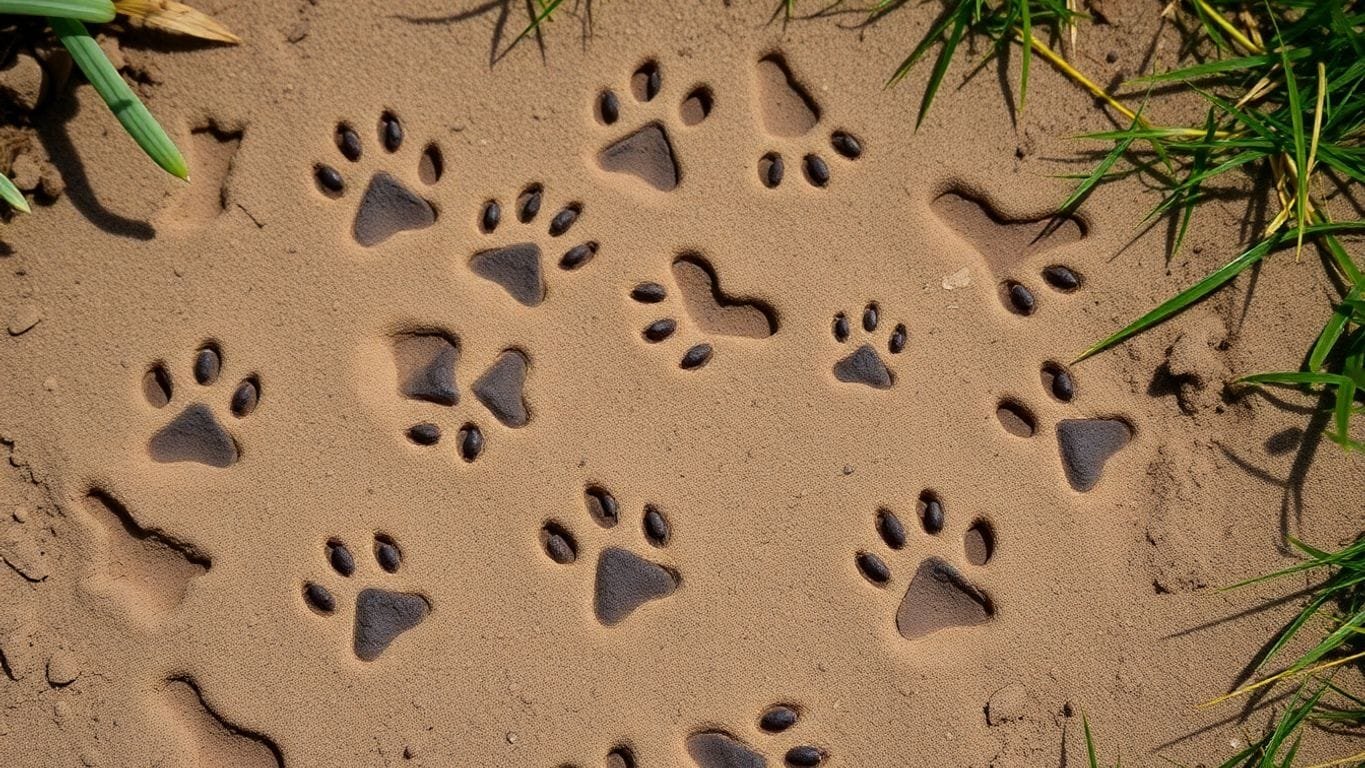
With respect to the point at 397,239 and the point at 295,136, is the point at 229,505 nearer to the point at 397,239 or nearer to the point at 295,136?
the point at 397,239

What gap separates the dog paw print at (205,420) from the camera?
5.69ft

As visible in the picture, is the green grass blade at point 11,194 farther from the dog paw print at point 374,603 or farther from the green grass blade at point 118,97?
the dog paw print at point 374,603

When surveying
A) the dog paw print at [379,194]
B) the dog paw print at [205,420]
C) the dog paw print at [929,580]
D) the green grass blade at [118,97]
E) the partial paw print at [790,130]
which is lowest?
the dog paw print at [205,420]

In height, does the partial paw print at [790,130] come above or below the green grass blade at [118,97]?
above

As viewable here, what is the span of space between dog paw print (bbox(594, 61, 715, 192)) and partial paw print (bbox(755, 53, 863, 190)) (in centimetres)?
11

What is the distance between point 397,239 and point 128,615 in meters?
0.78

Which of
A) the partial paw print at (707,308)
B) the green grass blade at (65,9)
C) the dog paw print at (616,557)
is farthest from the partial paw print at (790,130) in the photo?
the green grass blade at (65,9)

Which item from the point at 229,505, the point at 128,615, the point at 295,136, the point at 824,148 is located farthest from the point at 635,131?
the point at 128,615

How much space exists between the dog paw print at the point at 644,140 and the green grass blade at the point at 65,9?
0.77 meters

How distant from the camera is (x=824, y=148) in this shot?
1.80m

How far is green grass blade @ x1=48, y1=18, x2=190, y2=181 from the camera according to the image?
62.9 inches

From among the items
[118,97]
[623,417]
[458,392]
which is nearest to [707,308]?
[623,417]

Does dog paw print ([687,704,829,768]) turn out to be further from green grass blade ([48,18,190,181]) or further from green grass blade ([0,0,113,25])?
green grass blade ([0,0,113,25])

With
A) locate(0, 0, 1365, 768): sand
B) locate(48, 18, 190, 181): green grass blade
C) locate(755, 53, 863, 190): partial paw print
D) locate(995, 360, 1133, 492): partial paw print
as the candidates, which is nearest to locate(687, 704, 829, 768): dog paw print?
locate(0, 0, 1365, 768): sand
